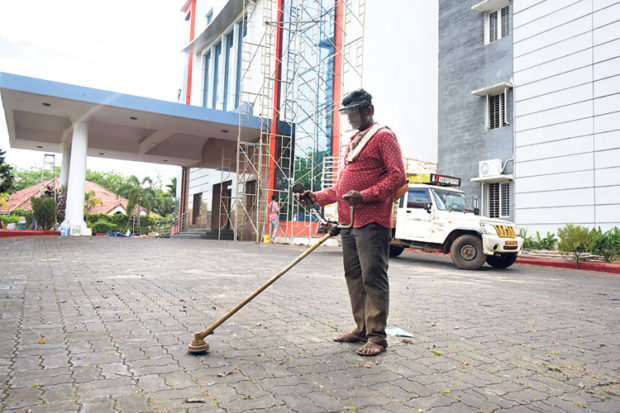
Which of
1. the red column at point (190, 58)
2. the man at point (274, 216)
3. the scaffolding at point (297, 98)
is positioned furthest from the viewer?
the red column at point (190, 58)

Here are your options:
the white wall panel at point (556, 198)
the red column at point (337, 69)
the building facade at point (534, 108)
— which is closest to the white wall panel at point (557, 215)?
the building facade at point (534, 108)

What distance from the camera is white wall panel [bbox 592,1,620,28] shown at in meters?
12.3

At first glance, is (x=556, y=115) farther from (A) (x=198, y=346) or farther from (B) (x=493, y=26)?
(A) (x=198, y=346)

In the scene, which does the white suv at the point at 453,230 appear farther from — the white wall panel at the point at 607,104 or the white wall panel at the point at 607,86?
the white wall panel at the point at 607,86

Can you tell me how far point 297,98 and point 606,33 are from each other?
1162 centimetres

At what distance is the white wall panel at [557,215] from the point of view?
12766 millimetres

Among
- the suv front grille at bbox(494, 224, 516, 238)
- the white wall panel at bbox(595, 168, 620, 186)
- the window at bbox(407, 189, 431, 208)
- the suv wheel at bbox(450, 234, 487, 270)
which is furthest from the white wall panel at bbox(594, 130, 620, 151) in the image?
the window at bbox(407, 189, 431, 208)

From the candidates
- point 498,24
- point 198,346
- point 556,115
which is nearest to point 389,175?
point 198,346

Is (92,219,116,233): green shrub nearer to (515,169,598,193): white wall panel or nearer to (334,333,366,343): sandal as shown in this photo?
(515,169,598,193): white wall panel

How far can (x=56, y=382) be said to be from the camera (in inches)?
98.5

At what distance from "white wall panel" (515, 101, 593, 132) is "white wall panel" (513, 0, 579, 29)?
10.8ft

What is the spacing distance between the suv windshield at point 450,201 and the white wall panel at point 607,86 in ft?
18.2

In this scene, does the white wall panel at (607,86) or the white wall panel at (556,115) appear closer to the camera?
the white wall panel at (607,86)

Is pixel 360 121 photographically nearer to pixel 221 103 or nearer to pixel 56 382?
pixel 56 382
